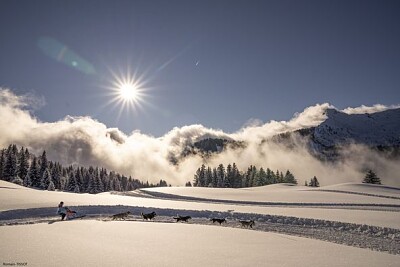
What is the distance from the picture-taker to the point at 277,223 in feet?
101

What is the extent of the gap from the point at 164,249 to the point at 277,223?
1824 centimetres

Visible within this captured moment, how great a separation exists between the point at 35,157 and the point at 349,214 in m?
88.8

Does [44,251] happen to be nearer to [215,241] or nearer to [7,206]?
[215,241]

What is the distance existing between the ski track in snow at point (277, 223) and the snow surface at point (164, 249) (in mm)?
6707

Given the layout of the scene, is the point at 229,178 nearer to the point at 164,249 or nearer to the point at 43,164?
the point at 43,164

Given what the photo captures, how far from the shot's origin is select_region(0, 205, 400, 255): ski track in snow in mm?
23672

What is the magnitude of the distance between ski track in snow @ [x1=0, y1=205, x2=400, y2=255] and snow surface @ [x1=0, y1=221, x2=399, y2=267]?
6.71 m

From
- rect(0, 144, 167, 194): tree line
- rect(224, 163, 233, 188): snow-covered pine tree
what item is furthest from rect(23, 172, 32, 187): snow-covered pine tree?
rect(224, 163, 233, 188): snow-covered pine tree

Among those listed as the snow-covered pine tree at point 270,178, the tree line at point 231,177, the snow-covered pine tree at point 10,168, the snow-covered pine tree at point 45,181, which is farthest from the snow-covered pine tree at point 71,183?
the snow-covered pine tree at point 270,178

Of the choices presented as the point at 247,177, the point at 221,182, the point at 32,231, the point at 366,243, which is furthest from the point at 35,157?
the point at 366,243

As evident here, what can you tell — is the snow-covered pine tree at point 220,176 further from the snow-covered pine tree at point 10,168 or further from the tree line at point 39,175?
the snow-covered pine tree at point 10,168

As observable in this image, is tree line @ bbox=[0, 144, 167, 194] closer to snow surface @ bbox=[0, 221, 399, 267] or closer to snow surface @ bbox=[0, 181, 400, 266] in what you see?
snow surface @ bbox=[0, 181, 400, 266]

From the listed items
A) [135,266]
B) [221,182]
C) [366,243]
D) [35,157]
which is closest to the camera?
[135,266]

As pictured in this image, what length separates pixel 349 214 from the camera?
34.7m
